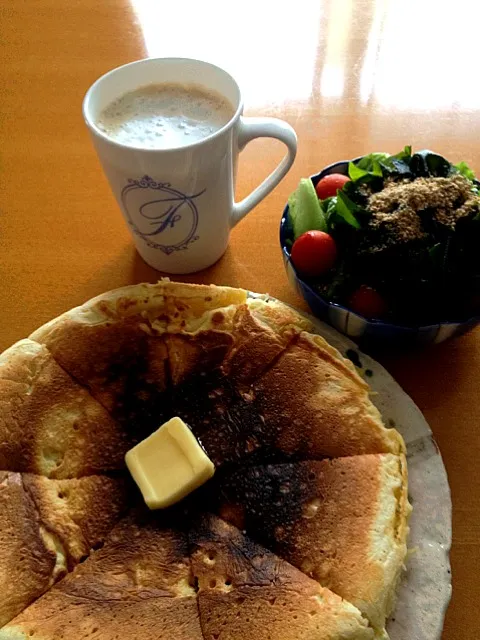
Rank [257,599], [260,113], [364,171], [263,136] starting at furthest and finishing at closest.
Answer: [260,113]
[364,171]
[263,136]
[257,599]

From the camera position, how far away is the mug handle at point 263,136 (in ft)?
4.43

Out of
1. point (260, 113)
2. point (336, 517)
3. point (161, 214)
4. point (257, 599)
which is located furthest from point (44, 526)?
point (260, 113)

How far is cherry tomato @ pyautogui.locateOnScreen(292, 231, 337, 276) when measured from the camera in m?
1.38

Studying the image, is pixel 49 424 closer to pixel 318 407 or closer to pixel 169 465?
pixel 169 465

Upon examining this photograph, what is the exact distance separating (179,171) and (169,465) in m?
0.65

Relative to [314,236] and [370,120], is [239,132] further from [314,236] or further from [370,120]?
[370,120]

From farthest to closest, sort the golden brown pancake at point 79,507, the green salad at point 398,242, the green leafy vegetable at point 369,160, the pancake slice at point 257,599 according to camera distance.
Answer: the green leafy vegetable at point 369,160, the green salad at point 398,242, the golden brown pancake at point 79,507, the pancake slice at point 257,599

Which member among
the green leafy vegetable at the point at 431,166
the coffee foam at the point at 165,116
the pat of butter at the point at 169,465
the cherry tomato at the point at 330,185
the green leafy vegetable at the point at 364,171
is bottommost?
the pat of butter at the point at 169,465

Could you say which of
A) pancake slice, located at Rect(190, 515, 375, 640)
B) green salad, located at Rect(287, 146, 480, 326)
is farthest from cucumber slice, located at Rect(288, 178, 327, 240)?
pancake slice, located at Rect(190, 515, 375, 640)

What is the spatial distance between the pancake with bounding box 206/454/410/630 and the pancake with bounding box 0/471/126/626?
23 centimetres

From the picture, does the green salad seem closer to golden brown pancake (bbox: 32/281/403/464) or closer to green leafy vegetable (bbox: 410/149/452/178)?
green leafy vegetable (bbox: 410/149/452/178)

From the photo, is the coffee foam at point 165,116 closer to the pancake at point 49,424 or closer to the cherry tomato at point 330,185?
the cherry tomato at point 330,185

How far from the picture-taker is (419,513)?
1.14 m

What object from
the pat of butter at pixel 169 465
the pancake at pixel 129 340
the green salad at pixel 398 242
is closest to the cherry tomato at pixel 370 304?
the green salad at pixel 398 242
